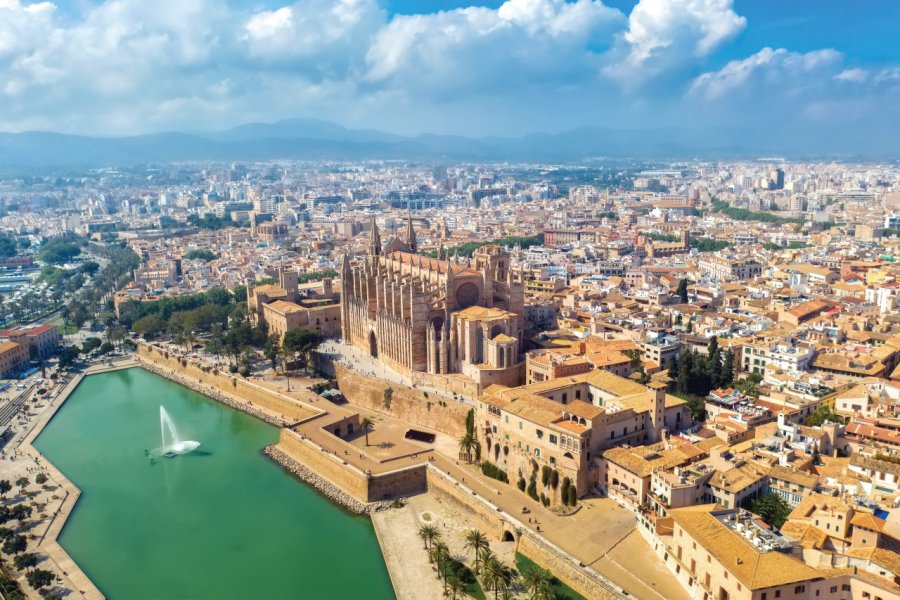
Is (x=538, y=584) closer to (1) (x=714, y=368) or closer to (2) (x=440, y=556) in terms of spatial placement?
(2) (x=440, y=556)

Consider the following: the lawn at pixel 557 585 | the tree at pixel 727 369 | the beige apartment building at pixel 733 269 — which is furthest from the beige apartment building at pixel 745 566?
the beige apartment building at pixel 733 269

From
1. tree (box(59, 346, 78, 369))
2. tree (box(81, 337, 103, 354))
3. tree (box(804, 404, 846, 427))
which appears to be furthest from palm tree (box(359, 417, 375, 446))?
tree (box(81, 337, 103, 354))

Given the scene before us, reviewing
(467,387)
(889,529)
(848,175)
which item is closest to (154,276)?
(467,387)

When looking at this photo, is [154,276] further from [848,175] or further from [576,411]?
[848,175]

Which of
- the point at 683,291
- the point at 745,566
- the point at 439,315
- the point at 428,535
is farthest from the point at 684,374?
the point at 683,291

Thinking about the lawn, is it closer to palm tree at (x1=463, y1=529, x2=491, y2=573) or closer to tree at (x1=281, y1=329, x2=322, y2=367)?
palm tree at (x1=463, y1=529, x2=491, y2=573)
